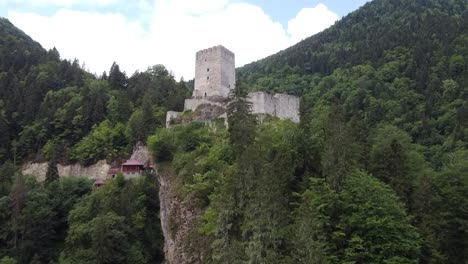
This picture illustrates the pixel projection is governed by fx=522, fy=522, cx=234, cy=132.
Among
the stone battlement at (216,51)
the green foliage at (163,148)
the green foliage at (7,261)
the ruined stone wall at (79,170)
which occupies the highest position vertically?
the stone battlement at (216,51)

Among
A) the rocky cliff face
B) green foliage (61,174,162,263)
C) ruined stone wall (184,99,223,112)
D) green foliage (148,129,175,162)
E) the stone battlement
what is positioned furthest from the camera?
the stone battlement

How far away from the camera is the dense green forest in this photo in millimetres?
26141

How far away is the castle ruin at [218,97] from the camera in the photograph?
48.6 m

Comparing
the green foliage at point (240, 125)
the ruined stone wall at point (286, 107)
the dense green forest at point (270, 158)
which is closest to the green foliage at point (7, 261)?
the dense green forest at point (270, 158)

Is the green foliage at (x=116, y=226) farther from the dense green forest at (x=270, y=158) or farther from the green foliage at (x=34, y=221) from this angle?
the green foliage at (x=34, y=221)

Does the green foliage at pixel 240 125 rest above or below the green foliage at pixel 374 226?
above

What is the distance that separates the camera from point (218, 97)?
173ft

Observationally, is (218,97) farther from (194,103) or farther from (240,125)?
(240,125)

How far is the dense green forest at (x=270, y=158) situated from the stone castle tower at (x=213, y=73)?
7.55 metres

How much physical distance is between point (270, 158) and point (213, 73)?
79.9 feet

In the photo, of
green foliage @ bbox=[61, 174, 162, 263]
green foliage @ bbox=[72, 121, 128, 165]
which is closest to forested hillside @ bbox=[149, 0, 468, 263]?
green foliage @ bbox=[61, 174, 162, 263]

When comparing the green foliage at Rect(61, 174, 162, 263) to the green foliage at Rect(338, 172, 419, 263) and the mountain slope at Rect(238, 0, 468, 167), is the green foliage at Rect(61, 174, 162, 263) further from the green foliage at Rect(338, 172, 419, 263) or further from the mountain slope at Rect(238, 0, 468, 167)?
the green foliage at Rect(338, 172, 419, 263)

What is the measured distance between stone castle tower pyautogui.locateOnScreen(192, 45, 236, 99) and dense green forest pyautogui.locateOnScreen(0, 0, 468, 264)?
7.55m

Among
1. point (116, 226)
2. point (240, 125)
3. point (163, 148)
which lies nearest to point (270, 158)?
point (240, 125)
